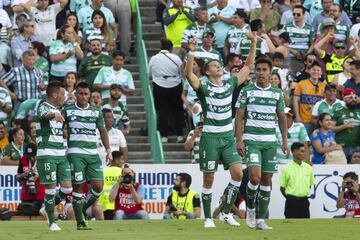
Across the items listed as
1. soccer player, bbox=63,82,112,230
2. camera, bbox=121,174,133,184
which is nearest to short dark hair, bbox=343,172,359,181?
camera, bbox=121,174,133,184

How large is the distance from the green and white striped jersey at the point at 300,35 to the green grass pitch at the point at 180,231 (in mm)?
8408

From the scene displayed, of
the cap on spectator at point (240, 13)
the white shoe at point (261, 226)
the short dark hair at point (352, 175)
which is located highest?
the cap on spectator at point (240, 13)

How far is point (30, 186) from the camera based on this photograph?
1030 inches

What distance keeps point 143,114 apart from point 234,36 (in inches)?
107

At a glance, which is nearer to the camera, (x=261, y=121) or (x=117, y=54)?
(x=261, y=121)

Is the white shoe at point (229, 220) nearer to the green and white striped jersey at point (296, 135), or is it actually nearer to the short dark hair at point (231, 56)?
the green and white striped jersey at point (296, 135)

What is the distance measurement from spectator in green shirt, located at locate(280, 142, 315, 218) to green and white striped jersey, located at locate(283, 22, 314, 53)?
5.81 meters

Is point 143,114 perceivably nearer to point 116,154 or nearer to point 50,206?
point 116,154

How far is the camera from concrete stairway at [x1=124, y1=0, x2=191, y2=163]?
29.7 metres

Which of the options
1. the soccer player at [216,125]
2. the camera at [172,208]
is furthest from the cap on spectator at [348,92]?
the soccer player at [216,125]

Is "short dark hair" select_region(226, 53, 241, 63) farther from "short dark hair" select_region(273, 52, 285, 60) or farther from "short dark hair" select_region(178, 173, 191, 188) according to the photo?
"short dark hair" select_region(178, 173, 191, 188)

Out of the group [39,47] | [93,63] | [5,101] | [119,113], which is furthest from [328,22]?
[5,101]

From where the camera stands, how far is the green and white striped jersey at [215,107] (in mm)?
21922

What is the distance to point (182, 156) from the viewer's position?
2973 centimetres
